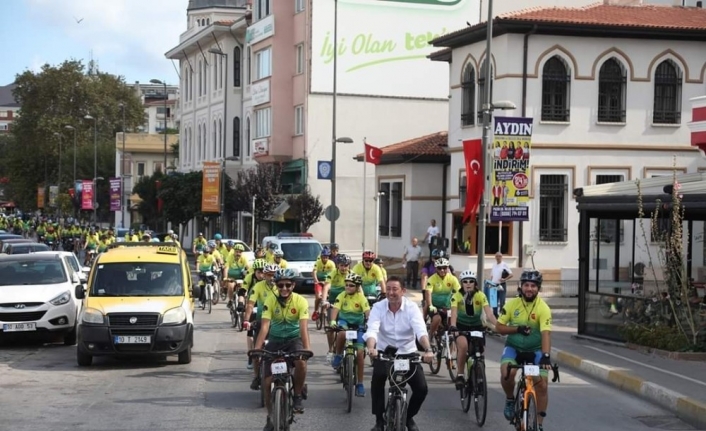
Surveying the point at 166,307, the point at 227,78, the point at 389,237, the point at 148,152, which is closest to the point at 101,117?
the point at 148,152

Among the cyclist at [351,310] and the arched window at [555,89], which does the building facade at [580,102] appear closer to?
the arched window at [555,89]

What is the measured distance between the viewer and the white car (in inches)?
747

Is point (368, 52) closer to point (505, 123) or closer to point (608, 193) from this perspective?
point (505, 123)

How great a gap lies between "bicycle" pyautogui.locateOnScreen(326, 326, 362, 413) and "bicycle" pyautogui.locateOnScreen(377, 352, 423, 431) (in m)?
2.95

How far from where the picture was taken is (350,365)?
1312 cm

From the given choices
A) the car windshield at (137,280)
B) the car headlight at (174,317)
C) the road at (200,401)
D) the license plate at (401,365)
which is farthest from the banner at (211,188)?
the license plate at (401,365)

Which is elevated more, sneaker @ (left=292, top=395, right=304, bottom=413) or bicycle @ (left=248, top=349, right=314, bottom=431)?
bicycle @ (left=248, top=349, right=314, bottom=431)

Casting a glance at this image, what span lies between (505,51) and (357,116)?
1912cm

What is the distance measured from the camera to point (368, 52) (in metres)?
53.5

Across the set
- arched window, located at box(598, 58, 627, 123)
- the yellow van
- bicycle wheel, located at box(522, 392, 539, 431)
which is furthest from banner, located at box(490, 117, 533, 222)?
bicycle wheel, located at box(522, 392, 539, 431)

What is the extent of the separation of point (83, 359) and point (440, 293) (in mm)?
5500

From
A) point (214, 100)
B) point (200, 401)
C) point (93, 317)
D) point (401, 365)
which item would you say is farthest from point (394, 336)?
point (214, 100)

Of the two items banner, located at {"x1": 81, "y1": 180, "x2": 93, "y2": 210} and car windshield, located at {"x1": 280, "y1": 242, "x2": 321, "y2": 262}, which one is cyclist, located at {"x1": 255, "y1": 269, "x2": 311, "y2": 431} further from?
banner, located at {"x1": 81, "y1": 180, "x2": 93, "y2": 210}

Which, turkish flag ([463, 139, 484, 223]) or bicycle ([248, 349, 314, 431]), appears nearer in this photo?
bicycle ([248, 349, 314, 431])
